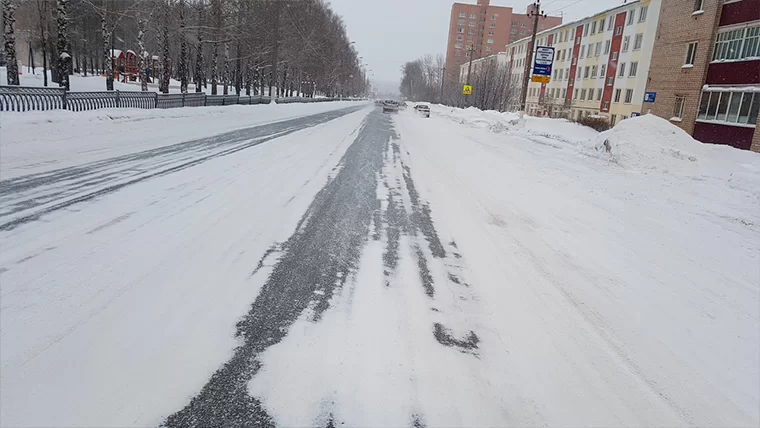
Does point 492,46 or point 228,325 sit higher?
point 492,46

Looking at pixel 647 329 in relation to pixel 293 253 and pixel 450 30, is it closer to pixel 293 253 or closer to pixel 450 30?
pixel 293 253

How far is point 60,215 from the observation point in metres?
5.40

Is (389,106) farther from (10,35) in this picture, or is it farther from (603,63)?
(10,35)

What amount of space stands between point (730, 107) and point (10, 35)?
35.8m

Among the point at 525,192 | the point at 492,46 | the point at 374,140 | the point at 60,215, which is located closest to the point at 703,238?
the point at 525,192

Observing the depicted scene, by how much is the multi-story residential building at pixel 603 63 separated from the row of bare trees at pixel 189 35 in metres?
26.0

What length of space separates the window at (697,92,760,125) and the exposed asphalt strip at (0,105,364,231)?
23.7 m

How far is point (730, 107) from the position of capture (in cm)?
2255

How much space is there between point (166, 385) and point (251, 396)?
1.65ft

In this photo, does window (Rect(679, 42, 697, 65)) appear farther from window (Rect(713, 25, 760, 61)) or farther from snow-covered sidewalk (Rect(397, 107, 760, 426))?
snow-covered sidewalk (Rect(397, 107, 760, 426))

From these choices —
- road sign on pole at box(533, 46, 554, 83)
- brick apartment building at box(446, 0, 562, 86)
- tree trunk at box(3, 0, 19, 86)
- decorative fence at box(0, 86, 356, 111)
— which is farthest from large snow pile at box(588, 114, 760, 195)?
brick apartment building at box(446, 0, 562, 86)

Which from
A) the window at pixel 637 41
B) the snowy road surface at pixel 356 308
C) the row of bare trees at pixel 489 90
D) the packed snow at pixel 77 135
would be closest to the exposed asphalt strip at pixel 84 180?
the snowy road surface at pixel 356 308

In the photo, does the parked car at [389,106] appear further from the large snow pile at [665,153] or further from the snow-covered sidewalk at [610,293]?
the snow-covered sidewalk at [610,293]

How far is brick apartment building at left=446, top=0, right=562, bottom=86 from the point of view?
156m
